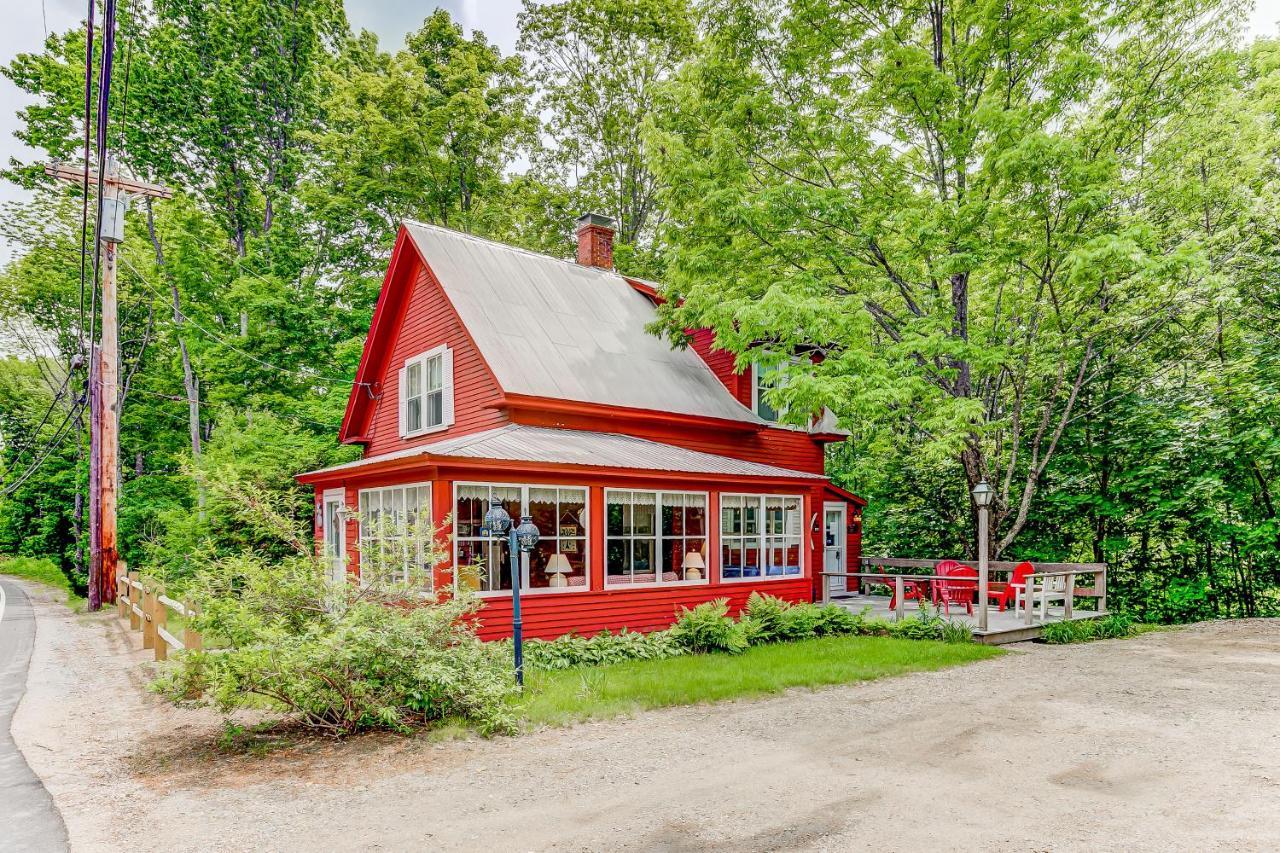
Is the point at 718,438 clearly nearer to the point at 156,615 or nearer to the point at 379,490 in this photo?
the point at 379,490

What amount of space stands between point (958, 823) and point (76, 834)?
574 centimetres

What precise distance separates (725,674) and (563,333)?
786 cm

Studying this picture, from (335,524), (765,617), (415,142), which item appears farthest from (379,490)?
(415,142)

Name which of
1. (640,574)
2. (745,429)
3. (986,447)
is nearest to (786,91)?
(745,429)

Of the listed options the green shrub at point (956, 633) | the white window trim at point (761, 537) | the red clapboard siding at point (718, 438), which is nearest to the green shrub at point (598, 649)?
the white window trim at point (761, 537)

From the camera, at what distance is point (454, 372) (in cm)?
1423

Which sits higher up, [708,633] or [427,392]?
[427,392]

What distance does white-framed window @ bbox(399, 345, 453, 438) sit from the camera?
14.3m

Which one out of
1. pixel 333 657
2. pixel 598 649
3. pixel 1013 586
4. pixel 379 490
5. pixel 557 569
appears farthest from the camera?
pixel 1013 586

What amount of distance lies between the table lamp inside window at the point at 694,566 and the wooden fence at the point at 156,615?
7311 mm

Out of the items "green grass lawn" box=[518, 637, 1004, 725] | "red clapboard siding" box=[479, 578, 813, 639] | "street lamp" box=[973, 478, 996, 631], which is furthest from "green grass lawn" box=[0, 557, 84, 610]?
"street lamp" box=[973, 478, 996, 631]

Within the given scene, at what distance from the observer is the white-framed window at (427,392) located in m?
14.3

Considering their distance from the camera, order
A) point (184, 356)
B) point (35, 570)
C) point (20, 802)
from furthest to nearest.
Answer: point (35, 570) → point (184, 356) → point (20, 802)

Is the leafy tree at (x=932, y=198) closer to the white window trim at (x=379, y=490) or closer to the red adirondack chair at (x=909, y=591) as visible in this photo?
the red adirondack chair at (x=909, y=591)
